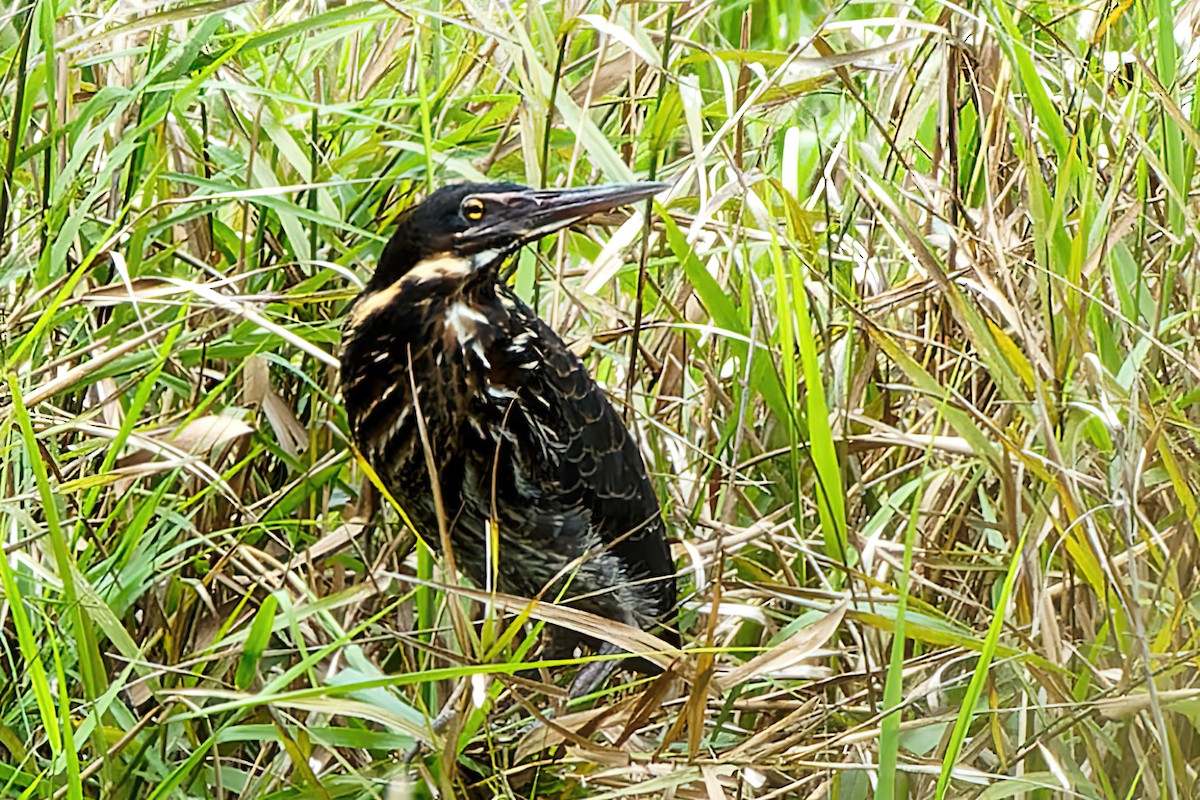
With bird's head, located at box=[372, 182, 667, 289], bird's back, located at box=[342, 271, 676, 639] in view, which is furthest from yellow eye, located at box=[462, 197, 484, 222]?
bird's back, located at box=[342, 271, 676, 639]

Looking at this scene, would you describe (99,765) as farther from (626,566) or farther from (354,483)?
(626,566)

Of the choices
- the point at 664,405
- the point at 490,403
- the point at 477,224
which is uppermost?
the point at 477,224

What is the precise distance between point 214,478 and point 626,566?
2.39 feet

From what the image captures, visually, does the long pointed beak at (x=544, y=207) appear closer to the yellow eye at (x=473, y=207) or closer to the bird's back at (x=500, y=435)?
the yellow eye at (x=473, y=207)

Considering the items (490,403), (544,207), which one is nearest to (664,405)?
(490,403)

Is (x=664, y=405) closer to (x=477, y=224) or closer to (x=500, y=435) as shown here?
(x=500, y=435)

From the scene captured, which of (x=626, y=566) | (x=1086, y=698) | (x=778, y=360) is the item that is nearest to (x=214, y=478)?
(x=626, y=566)

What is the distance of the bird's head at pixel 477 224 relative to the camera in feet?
6.84

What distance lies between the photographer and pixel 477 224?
2.15 m

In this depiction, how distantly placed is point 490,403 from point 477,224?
10.9 inches

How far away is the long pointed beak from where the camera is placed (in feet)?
6.72

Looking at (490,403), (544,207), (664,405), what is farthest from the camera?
(664,405)

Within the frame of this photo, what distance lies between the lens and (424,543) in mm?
2164

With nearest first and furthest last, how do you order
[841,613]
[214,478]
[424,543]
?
[841,613]
[214,478]
[424,543]
